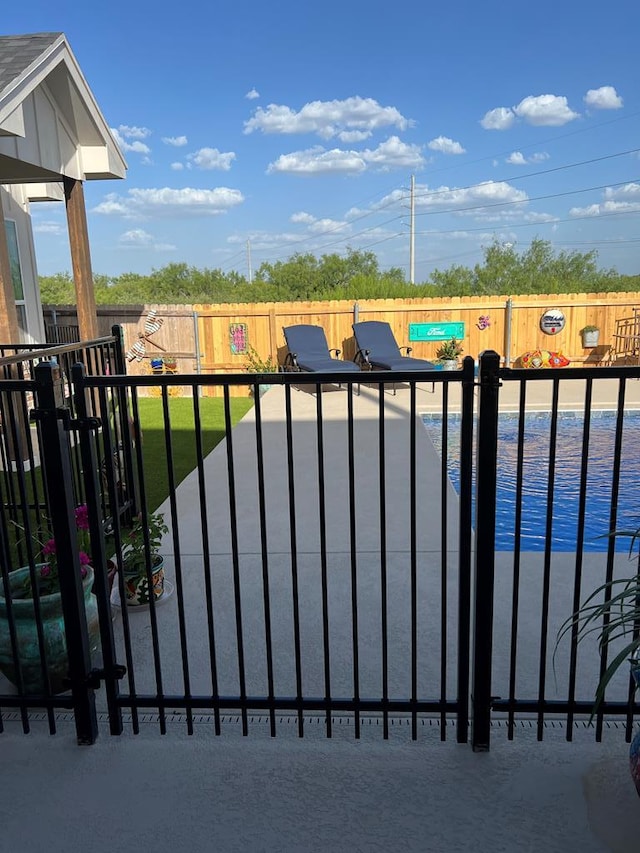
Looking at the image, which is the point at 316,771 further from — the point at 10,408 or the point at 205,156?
the point at 205,156

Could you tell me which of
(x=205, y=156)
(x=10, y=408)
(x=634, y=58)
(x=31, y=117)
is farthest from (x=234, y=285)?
(x=10, y=408)

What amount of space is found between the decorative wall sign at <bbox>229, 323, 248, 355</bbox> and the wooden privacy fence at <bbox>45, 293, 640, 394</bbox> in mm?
20

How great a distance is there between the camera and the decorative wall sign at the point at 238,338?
41.3 feet

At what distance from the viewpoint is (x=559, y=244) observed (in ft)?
124

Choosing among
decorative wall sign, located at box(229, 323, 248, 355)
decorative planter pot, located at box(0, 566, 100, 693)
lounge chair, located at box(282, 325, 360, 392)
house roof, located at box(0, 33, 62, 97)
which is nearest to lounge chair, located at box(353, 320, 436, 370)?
lounge chair, located at box(282, 325, 360, 392)

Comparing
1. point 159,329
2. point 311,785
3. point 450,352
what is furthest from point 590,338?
point 311,785

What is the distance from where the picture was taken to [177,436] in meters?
7.68

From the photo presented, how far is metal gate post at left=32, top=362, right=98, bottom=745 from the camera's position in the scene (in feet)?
6.40

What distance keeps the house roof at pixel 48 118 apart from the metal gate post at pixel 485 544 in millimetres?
4575

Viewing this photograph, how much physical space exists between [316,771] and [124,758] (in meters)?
0.62

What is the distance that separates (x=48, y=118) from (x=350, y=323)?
762 centimetres

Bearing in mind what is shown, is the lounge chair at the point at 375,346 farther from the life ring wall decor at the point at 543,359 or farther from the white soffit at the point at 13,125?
the white soffit at the point at 13,125

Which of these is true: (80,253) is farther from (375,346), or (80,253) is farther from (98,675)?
(375,346)

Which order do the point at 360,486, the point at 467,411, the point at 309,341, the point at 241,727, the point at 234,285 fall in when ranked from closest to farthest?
the point at 467,411 < the point at 241,727 < the point at 360,486 < the point at 309,341 < the point at 234,285
